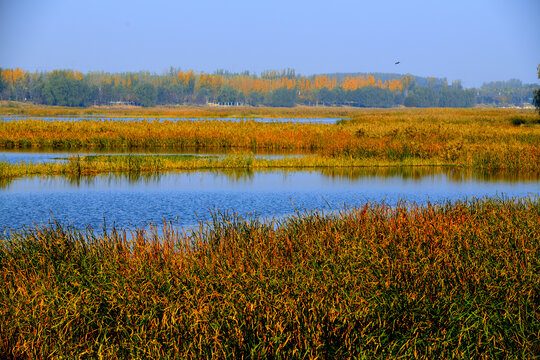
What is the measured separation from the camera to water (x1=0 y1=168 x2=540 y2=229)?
1891 cm

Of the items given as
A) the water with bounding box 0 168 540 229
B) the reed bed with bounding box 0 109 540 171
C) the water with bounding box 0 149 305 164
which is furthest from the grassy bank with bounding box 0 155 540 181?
the water with bounding box 0 149 305 164

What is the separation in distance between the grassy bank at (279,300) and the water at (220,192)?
6703 mm

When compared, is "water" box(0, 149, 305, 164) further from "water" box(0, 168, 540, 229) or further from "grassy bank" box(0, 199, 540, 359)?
"grassy bank" box(0, 199, 540, 359)

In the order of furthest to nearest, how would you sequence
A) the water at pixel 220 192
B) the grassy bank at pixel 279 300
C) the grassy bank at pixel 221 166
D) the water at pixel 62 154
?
1. the water at pixel 62 154
2. the grassy bank at pixel 221 166
3. the water at pixel 220 192
4. the grassy bank at pixel 279 300

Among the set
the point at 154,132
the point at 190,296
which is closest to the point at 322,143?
the point at 154,132

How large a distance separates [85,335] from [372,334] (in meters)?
3.33

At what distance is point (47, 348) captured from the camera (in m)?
6.68

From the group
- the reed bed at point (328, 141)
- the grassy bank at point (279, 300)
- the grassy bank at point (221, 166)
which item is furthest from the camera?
the reed bed at point (328, 141)

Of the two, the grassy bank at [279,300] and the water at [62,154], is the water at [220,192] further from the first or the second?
the water at [62,154]

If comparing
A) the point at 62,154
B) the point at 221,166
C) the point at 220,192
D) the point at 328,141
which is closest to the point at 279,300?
the point at 220,192

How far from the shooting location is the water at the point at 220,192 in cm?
1891

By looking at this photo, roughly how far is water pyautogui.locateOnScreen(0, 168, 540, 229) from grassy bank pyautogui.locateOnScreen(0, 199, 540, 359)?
6.70 m

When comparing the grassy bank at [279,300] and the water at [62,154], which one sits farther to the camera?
the water at [62,154]

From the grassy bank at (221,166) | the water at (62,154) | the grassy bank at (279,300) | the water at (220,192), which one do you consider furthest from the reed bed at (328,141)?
the grassy bank at (279,300)
